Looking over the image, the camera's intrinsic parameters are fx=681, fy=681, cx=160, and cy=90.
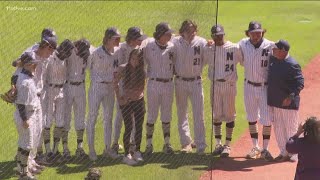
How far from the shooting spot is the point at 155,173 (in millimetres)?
7898

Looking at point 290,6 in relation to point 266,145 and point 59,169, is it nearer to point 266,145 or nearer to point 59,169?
point 266,145

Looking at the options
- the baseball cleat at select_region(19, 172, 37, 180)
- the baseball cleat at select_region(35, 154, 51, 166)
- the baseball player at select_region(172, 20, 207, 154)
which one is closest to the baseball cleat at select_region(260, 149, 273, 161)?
the baseball player at select_region(172, 20, 207, 154)

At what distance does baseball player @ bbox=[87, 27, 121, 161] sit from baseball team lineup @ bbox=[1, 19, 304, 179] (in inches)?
0.5

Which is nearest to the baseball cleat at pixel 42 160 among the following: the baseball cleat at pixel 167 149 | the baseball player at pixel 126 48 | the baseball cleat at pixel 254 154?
the baseball player at pixel 126 48

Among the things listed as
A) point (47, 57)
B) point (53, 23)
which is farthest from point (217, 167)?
point (53, 23)

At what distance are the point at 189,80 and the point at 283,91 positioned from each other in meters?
1.16

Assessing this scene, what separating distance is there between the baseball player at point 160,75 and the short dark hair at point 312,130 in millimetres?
2565

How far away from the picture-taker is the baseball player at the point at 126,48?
8.00 meters

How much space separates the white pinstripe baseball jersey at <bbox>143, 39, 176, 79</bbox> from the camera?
8.29m

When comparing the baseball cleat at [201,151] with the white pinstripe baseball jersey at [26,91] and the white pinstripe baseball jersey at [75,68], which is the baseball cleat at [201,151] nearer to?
the white pinstripe baseball jersey at [75,68]

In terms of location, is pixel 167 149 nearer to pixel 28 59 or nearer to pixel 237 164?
pixel 237 164

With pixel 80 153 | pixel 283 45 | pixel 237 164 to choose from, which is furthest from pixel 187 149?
pixel 283 45

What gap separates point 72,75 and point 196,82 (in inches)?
60.6

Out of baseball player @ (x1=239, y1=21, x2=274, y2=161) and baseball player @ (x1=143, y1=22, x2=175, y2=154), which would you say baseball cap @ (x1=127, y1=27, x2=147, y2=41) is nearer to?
baseball player @ (x1=143, y1=22, x2=175, y2=154)
